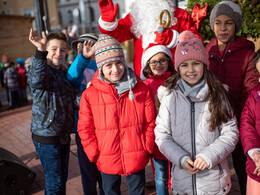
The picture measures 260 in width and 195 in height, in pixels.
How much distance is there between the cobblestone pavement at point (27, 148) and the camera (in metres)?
3.30

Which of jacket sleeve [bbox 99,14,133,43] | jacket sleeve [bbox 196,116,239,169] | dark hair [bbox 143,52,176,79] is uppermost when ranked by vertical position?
jacket sleeve [bbox 99,14,133,43]

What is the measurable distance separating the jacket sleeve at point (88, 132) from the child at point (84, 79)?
1.31 feet

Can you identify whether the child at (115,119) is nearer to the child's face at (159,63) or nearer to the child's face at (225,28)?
the child's face at (159,63)

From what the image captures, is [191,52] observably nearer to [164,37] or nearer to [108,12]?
[164,37]

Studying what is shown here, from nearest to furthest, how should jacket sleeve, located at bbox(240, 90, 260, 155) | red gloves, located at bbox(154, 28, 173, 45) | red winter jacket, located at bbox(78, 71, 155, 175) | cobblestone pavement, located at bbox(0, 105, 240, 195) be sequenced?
jacket sleeve, located at bbox(240, 90, 260, 155) → red winter jacket, located at bbox(78, 71, 155, 175) → red gloves, located at bbox(154, 28, 173, 45) → cobblestone pavement, located at bbox(0, 105, 240, 195)

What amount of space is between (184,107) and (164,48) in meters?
0.85

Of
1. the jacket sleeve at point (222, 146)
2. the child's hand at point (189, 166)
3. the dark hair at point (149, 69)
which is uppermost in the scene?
the dark hair at point (149, 69)

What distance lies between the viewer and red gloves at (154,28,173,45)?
8.76ft

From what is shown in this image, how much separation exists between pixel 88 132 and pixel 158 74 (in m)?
0.88

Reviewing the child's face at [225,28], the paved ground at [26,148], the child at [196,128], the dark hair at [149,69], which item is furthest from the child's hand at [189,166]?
the paved ground at [26,148]

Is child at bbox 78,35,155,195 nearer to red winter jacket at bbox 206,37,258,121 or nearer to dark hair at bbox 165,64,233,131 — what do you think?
dark hair at bbox 165,64,233,131

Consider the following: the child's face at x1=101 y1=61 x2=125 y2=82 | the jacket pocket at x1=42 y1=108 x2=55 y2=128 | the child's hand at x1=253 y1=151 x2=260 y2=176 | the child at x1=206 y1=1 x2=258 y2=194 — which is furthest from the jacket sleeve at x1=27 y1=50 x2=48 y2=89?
the child's hand at x1=253 y1=151 x2=260 y2=176

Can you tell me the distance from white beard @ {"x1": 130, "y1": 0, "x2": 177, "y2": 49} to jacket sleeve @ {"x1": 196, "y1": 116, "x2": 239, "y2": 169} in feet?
5.23

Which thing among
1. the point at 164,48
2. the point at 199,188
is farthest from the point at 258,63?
the point at 199,188
